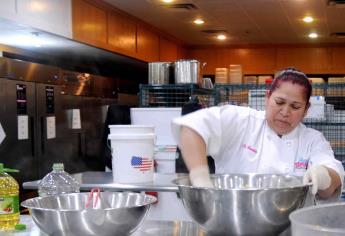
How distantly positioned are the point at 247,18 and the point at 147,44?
3.95ft

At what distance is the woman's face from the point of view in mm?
1647

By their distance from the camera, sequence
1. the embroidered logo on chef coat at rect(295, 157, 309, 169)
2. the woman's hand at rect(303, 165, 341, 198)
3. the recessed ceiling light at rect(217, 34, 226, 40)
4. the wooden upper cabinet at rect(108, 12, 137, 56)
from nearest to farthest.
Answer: the woman's hand at rect(303, 165, 341, 198), the embroidered logo on chef coat at rect(295, 157, 309, 169), the wooden upper cabinet at rect(108, 12, 137, 56), the recessed ceiling light at rect(217, 34, 226, 40)

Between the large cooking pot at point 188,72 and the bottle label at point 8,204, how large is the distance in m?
2.21

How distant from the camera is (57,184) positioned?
183cm

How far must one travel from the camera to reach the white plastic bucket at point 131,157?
5.82 feet

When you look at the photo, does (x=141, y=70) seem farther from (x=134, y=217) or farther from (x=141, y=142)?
(x=134, y=217)

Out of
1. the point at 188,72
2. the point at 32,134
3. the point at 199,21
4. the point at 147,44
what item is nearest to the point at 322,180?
the point at 188,72

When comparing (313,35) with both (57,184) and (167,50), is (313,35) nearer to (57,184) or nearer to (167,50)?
(167,50)

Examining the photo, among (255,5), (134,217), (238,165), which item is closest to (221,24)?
(255,5)

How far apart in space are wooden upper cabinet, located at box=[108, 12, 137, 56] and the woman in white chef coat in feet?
10.0

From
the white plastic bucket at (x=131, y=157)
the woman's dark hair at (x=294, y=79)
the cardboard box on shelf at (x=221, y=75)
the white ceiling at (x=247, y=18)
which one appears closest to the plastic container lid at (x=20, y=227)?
the white plastic bucket at (x=131, y=157)

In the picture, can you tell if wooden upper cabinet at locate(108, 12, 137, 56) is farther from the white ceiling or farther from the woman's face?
the woman's face

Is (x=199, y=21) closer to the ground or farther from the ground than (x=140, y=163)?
farther from the ground

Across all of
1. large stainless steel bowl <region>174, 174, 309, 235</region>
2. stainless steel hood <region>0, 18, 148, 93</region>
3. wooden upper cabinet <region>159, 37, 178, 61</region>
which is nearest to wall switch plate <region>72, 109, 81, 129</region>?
stainless steel hood <region>0, 18, 148, 93</region>
